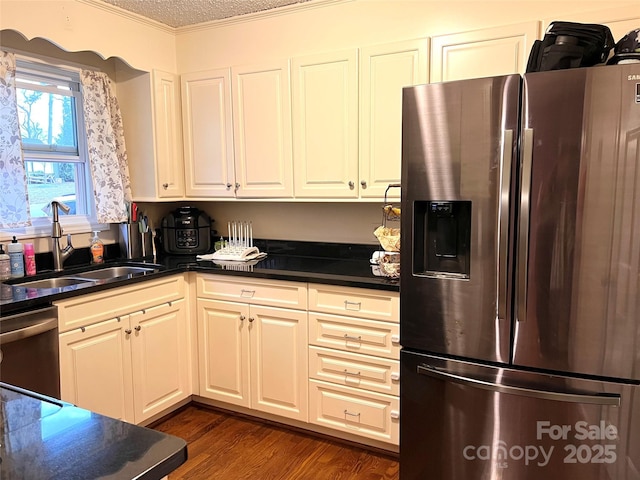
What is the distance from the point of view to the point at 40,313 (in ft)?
6.77

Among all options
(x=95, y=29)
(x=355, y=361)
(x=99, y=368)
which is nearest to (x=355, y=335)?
(x=355, y=361)

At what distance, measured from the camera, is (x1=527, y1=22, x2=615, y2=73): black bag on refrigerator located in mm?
1688

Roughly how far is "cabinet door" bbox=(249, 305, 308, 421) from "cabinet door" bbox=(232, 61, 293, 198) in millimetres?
739

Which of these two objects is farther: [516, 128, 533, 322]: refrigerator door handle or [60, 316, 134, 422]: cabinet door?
[60, 316, 134, 422]: cabinet door

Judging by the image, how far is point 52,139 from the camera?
2861mm

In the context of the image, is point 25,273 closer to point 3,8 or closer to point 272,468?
point 3,8

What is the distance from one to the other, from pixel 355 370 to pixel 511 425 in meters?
0.86

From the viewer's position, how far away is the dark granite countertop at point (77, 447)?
74 cm

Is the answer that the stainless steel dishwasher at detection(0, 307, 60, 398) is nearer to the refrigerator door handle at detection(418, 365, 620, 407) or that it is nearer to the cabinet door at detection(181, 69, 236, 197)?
the cabinet door at detection(181, 69, 236, 197)

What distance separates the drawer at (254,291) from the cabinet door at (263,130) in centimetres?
56

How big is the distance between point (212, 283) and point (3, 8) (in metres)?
1.67

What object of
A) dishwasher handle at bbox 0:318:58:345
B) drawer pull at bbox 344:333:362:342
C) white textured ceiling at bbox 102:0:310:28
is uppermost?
white textured ceiling at bbox 102:0:310:28

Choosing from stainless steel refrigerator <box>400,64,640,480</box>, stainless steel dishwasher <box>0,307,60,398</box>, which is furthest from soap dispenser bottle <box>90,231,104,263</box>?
stainless steel refrigerator <box>400,64,640,480</box>

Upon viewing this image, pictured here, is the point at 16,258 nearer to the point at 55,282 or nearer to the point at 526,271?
the point at 55,282
